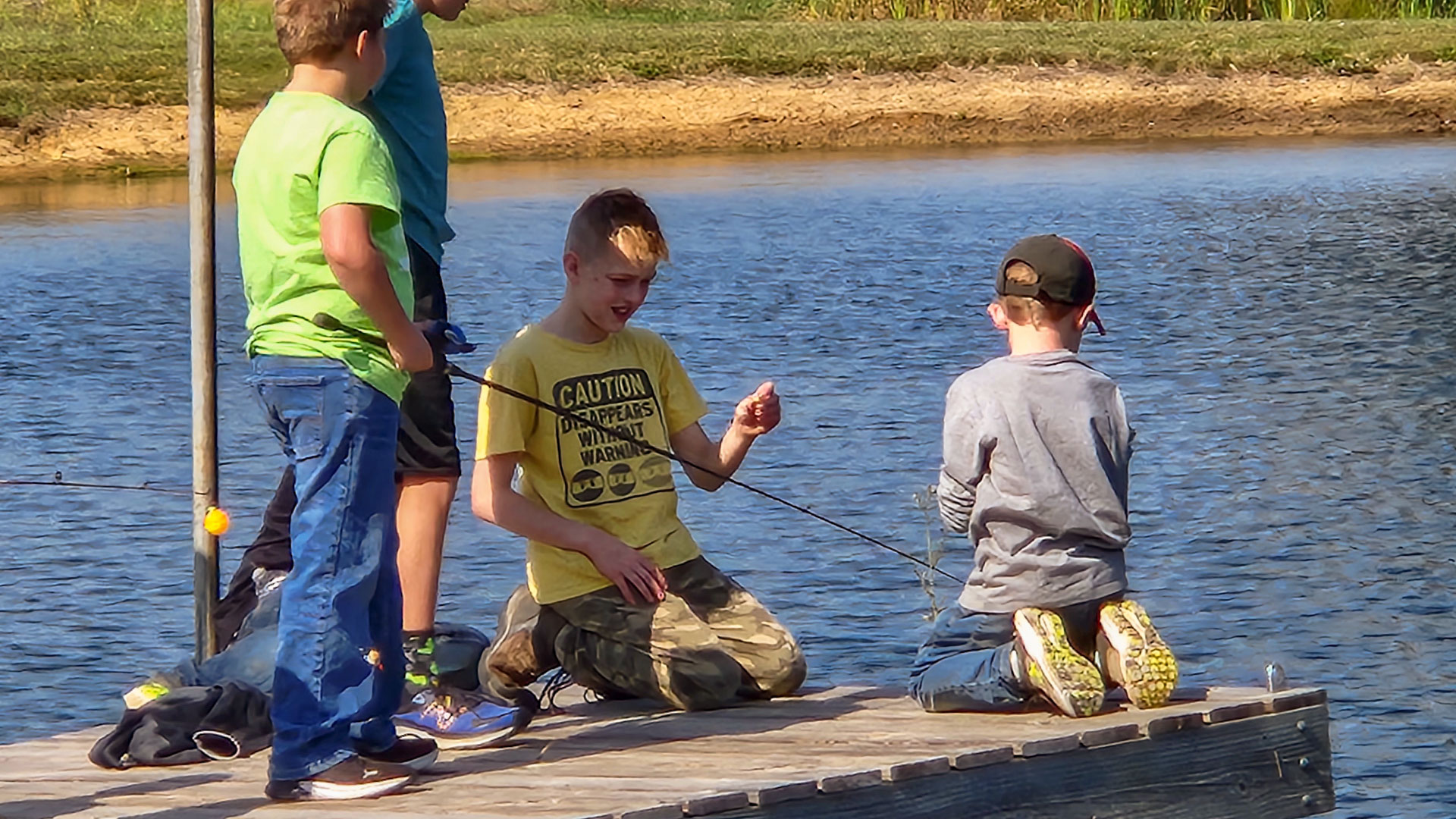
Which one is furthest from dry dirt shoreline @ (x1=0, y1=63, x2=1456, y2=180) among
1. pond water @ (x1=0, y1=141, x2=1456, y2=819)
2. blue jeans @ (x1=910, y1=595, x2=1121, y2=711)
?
blue jeans @ (x1=910, y1=595, x2=1121, y2=711)

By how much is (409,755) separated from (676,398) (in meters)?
1.16

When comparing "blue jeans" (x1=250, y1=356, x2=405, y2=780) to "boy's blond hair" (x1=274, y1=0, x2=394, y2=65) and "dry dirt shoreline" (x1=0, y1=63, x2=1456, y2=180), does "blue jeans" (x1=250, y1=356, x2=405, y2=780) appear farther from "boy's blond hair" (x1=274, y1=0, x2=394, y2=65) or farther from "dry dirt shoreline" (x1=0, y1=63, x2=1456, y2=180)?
"dry dirt shoreline" (x1=0, y1=63, x2=1456, y2=180)

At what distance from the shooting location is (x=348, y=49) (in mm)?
4398

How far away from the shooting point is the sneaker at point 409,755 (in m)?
4.48

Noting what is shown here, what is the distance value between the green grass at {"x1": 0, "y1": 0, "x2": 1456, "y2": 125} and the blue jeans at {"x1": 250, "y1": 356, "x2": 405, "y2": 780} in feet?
63.8

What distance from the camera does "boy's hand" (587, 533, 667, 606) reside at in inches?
200

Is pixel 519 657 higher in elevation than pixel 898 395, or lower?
higher

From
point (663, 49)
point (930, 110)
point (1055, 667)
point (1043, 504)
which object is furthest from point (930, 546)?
point (663, 49)

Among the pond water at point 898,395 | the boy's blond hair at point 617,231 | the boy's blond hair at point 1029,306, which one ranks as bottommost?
the pond water at point 898,395

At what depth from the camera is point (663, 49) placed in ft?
89.9

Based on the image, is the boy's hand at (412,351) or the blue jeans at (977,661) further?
the blue jeans at (977,661)

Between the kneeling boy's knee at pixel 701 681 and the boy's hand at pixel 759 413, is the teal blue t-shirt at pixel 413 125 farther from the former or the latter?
the kneeling boy's knee at pixel 701 681

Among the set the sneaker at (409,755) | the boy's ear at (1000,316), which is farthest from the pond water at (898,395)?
the sneaker at (409,755)

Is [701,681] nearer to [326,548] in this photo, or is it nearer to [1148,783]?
[1148,783]
